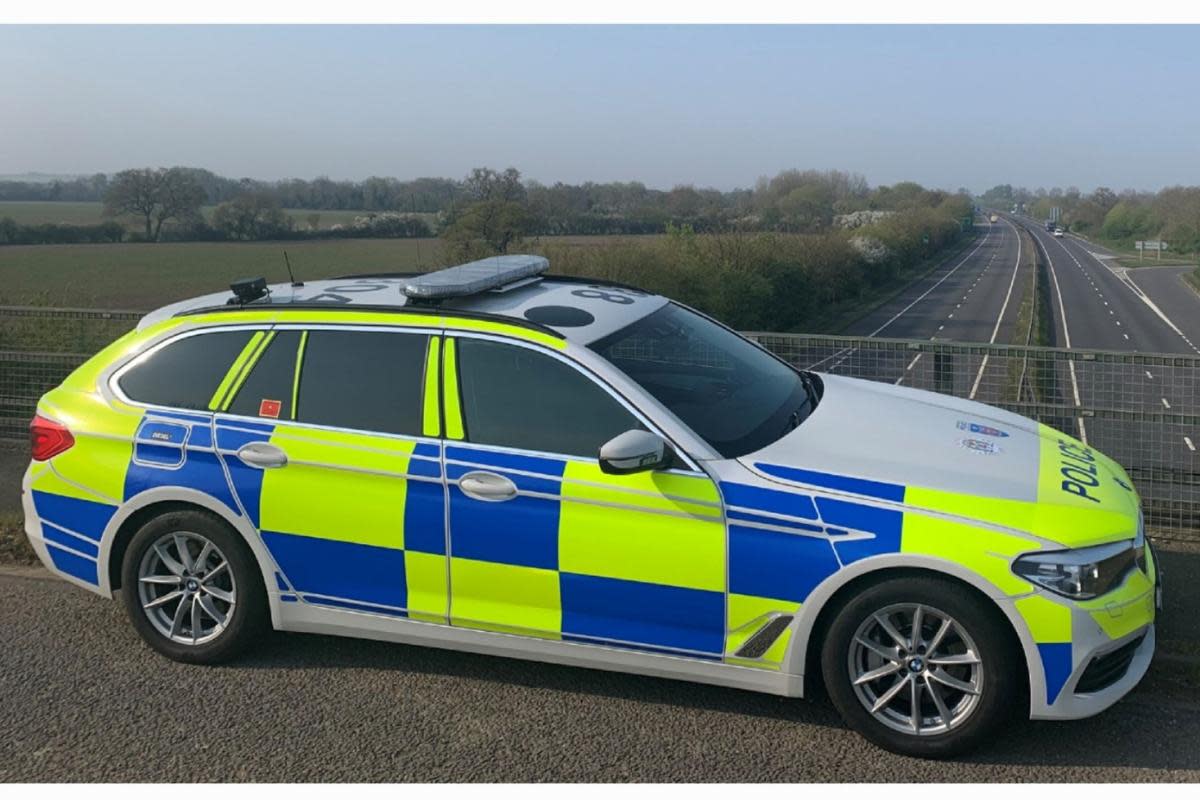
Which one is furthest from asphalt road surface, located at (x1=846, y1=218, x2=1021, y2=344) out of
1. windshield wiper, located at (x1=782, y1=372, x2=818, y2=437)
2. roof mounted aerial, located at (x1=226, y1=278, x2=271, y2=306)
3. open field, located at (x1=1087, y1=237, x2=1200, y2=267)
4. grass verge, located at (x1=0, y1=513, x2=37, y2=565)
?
roof mounted aerial, located at (x1=226, y1=278, x2=271, y2=306)

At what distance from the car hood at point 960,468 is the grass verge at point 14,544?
4.27m

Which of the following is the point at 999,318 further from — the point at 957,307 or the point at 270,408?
the point at 270,408

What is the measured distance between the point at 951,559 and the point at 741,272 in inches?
1808

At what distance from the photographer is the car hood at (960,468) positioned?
12.7 ft

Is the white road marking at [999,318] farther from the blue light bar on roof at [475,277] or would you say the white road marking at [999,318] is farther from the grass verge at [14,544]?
the grass verge at [14,544]

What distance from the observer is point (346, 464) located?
4.51 meters

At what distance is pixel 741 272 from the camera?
1930 inches

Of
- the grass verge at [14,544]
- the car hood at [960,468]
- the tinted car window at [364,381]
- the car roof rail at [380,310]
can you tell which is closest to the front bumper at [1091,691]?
the car hood at [960,468]

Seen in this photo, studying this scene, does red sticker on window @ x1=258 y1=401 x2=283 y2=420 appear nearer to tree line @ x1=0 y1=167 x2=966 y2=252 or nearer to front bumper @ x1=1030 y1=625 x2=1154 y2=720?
front bumper @ x1=1030 y1=625 x2=1154 y2=720

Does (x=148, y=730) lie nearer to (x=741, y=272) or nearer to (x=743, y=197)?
(x=741, y=272)

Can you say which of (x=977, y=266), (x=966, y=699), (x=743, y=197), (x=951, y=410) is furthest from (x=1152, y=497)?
(x=977, y=266)

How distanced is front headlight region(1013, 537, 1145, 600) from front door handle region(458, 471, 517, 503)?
177cm

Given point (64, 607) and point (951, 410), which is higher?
point (951, 410)

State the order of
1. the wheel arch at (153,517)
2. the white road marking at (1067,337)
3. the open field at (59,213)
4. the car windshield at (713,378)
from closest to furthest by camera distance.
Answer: the car windshield at (713,378) < the wheel arch at (153,517) < the white road marking at (1067,337) < the open field at (59,213)
